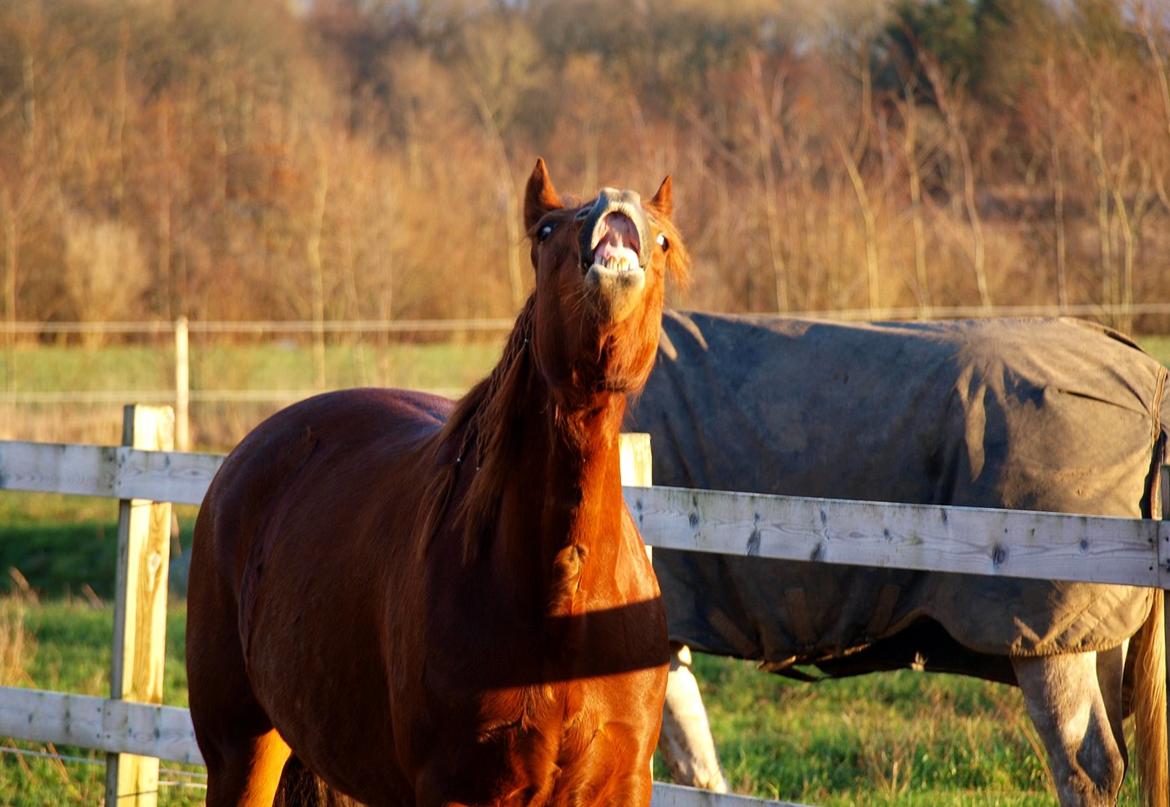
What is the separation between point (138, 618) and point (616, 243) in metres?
2.81

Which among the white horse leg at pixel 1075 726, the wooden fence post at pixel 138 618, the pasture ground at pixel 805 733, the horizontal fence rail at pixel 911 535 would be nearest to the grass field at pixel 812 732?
the pasture ground at pixel 805 733

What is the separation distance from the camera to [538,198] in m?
2.33

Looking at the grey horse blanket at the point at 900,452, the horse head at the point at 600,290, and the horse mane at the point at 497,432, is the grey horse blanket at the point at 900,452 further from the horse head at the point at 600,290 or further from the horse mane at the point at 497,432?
the horse head at the point at 600,290

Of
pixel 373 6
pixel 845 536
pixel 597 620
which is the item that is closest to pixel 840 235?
pixel 845 536

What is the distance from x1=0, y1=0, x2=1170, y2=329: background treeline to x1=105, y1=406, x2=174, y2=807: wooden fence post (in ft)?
10.1

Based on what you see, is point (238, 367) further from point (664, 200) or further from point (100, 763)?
point (664, 200)

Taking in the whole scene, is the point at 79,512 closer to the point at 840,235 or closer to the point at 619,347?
the point at 840,235

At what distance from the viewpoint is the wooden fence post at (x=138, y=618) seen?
4.09 m

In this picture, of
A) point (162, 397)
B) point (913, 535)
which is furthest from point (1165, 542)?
point (162, 397)

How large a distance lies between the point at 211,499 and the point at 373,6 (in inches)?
1695

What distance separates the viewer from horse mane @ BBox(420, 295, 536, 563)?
7.54 ft

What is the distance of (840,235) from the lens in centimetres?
1421

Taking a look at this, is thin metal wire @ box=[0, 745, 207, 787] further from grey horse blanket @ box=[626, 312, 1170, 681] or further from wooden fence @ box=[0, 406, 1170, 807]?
grey horse blanket @ box=[626, 312, 1170, 681]

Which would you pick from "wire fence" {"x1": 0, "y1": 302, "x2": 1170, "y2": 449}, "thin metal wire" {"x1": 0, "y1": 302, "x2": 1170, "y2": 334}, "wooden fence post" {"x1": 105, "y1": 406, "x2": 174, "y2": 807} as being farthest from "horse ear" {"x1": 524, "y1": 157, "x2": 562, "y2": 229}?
"wire fence" {"x1": 0, "y1": 302, "x2": 1170, "y2": 449}
